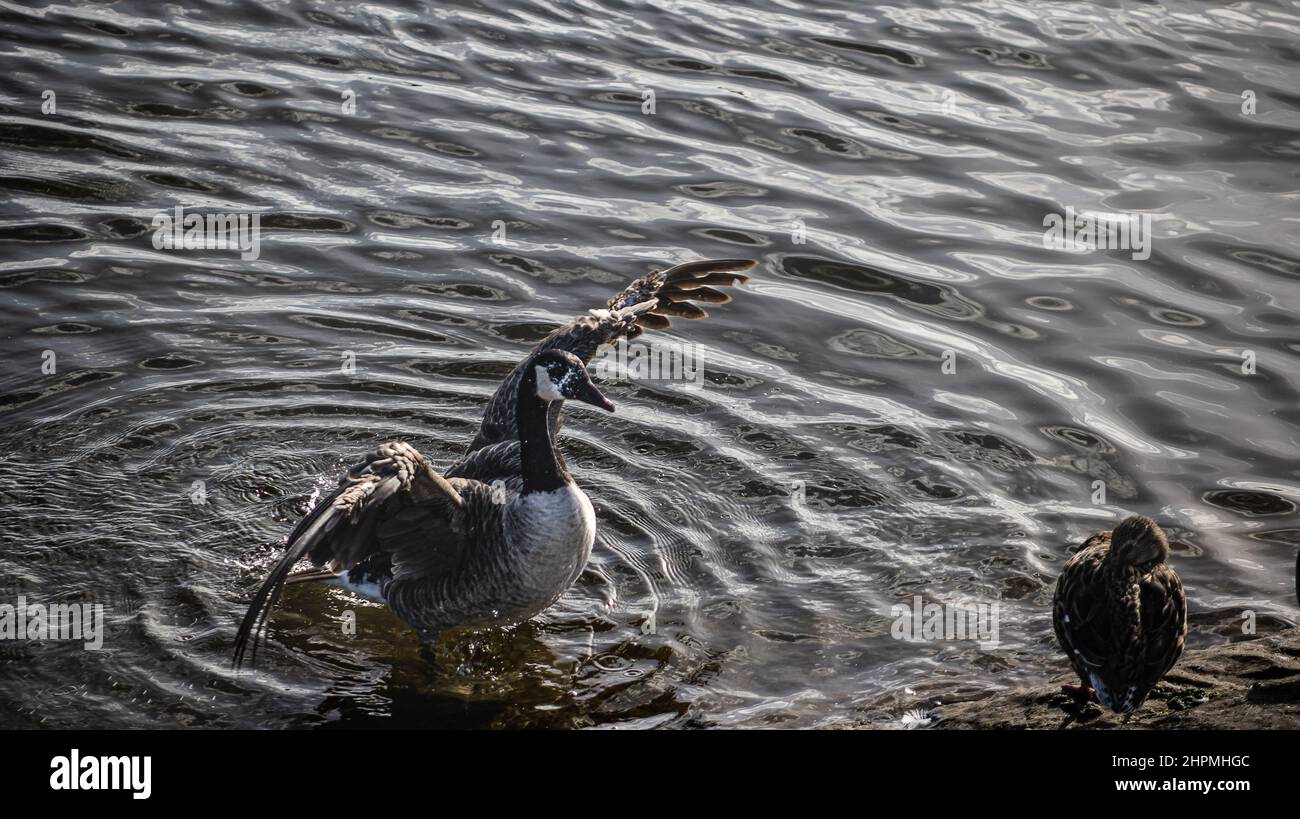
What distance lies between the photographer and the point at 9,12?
17250mm

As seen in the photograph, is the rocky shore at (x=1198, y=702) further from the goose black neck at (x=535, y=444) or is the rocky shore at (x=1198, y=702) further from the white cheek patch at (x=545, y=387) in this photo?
the white cheek patch at (x=545, y=387)

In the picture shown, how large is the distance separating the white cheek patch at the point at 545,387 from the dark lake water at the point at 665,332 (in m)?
1.73

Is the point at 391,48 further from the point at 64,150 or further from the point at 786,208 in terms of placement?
the point at 786,208

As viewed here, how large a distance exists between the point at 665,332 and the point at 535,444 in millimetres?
4545

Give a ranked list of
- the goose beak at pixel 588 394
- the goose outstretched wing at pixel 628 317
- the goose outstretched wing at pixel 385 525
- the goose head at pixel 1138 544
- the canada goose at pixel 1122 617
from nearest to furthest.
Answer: the goose outstretched wing at pixel 385 525, the canada goose at pixel 1122 617, the goose head at pixel 1138 544, the goose beak at pixel 588 394, the goose outstretched wing at pixel 628 317

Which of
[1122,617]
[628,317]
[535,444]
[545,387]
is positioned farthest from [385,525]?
[1122,617]

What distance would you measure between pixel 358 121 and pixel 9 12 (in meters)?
6.05

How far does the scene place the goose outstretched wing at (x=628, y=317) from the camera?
9156 mm

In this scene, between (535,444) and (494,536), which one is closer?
(535,444)

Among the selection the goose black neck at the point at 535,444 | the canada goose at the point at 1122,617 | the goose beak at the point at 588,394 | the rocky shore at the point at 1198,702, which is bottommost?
the rocky shore at the point at 1198,702

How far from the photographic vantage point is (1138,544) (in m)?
7.15

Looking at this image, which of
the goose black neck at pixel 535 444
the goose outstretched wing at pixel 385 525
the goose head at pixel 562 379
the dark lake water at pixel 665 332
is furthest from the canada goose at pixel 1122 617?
the goose outstretched wing at pixel 385 525

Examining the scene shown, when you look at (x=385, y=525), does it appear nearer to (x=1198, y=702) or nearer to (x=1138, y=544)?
(x=1138, y=544)

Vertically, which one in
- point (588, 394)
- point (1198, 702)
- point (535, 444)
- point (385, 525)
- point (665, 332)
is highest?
point (665, 332)
